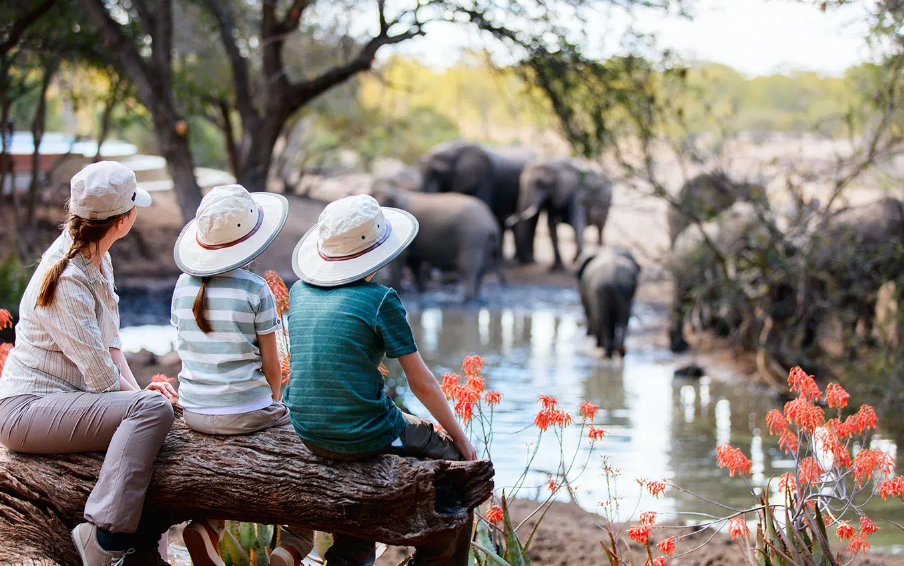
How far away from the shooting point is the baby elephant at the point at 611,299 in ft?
37.4

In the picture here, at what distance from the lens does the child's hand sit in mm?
3535

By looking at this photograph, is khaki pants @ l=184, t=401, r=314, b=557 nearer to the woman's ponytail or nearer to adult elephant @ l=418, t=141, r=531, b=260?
the woman's ponytail

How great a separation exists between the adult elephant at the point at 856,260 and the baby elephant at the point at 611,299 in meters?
2.27

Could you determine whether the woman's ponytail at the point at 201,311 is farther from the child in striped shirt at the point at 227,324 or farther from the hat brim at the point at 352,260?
the hat brim at the point at 352,260

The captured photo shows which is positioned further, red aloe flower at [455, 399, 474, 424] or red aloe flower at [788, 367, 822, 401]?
red aloe flower at [455, 399, 474, 424]

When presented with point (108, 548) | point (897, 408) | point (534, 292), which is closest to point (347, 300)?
point (108, 548)

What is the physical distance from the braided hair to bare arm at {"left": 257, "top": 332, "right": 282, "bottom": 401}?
0.70 meters

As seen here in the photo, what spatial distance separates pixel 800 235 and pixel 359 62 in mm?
4845

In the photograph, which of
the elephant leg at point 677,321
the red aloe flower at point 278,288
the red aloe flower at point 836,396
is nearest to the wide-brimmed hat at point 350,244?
the red aloe flower at point 278,288

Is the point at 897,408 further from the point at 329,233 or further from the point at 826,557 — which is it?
the point at 329,233

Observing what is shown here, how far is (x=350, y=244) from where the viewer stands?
3.38 meters

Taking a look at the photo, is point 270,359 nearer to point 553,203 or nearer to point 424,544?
point 424,544

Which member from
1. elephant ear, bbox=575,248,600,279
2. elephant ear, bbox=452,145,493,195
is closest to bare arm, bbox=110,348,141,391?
elephant ear, bbox=575,248,600,279

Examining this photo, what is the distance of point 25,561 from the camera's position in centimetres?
334
